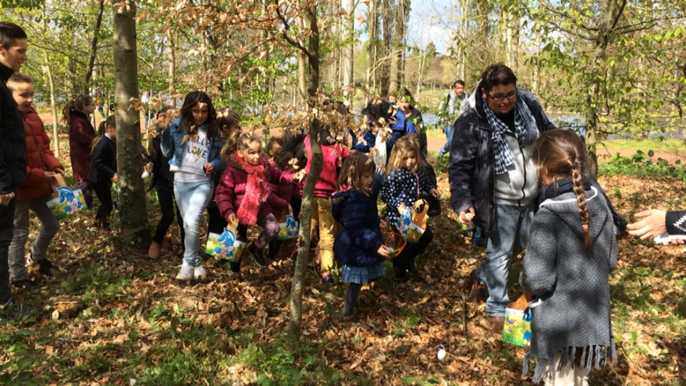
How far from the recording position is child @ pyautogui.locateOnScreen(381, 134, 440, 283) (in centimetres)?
516

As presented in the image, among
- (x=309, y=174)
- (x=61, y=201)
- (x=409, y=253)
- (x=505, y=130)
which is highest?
(x=505, y=130)

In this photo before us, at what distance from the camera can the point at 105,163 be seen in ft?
21.4

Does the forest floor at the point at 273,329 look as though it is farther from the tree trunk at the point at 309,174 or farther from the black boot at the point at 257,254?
the tree trunk at the point at 309,174

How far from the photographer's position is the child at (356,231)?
168 inches

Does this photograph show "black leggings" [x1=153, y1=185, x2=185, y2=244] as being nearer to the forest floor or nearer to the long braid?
the forest floor

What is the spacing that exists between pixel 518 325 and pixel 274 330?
2076 millimetres

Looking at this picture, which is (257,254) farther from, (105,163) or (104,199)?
(104,199)

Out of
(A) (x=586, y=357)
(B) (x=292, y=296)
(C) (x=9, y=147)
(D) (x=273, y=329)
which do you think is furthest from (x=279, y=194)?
(A) (x=586, y=357)

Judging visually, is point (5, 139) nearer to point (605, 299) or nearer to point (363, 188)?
point (363, 188)

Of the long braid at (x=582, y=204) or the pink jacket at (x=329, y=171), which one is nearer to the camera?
the long braid at (x=582, y=204)

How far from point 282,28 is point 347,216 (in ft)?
6.41

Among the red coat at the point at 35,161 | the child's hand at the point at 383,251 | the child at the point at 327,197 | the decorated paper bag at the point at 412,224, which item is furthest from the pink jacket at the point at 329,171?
the red coat at the point at 35,161

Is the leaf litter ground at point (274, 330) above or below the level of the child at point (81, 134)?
below

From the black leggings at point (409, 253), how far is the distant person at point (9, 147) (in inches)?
143
